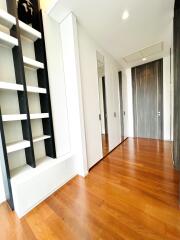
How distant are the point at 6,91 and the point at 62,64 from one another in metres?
1.05

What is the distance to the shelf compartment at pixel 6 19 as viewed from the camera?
1.36m

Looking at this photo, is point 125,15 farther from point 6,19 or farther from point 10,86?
point 10,86

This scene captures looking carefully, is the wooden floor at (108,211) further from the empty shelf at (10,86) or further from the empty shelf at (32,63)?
the empty shelf at (32,63)

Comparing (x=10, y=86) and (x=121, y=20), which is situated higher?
(x=121, y=20)

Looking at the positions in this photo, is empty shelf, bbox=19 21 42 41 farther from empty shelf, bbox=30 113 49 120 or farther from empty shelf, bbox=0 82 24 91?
empty shelf, bbox=30 113 49 120

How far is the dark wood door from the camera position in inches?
154

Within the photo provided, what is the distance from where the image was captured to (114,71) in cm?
351

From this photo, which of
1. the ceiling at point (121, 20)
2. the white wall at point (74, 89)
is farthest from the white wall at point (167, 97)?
the white wall at point (74, 89)

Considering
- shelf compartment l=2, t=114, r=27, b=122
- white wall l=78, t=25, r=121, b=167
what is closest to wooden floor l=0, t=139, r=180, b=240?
white wall l=78, t=25, r=121, b=167

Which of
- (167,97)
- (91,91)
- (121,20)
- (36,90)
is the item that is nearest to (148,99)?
(167,97)

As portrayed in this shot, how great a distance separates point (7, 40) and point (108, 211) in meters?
2.40

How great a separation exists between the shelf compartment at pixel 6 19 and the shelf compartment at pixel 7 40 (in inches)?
8.0

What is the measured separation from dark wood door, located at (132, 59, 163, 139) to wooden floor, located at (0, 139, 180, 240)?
223 centimetres

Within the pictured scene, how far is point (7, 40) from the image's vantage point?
4.57 ft
